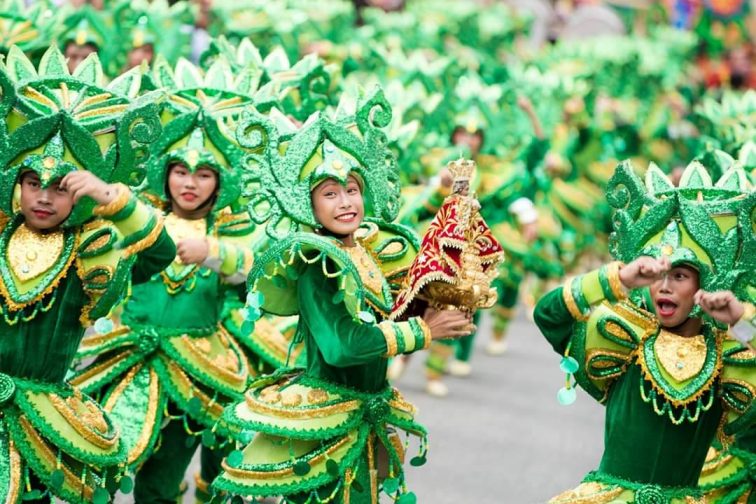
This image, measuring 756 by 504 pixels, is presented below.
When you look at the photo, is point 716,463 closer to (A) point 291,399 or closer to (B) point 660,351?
(B) point 660,351

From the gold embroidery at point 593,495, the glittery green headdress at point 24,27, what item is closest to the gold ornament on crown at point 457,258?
the gold embroidery at point 593,495

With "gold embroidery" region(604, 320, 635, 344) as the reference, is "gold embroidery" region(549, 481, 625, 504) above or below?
below

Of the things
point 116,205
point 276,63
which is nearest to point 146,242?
point 116,205

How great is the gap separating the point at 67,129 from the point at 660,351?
2.01 meters

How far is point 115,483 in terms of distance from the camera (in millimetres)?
5320

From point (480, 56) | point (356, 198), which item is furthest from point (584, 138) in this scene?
point (356, 198)

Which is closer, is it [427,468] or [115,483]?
[115,483]

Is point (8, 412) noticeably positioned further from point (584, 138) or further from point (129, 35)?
point (584, 138)

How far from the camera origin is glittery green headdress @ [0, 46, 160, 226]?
4934mm

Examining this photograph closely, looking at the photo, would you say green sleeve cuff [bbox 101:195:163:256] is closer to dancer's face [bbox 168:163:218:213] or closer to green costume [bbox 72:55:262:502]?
green costume [bbox 72:55:262:502]

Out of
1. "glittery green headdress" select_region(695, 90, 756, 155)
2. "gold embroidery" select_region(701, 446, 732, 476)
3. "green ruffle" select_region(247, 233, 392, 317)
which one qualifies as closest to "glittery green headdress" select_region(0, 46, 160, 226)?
"green ruffle" select_region(247, 233, 392, 317)

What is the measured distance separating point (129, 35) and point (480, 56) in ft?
27.4

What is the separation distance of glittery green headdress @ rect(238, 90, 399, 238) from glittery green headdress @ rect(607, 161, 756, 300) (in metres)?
0.81

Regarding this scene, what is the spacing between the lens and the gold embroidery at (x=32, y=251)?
4.99 m
